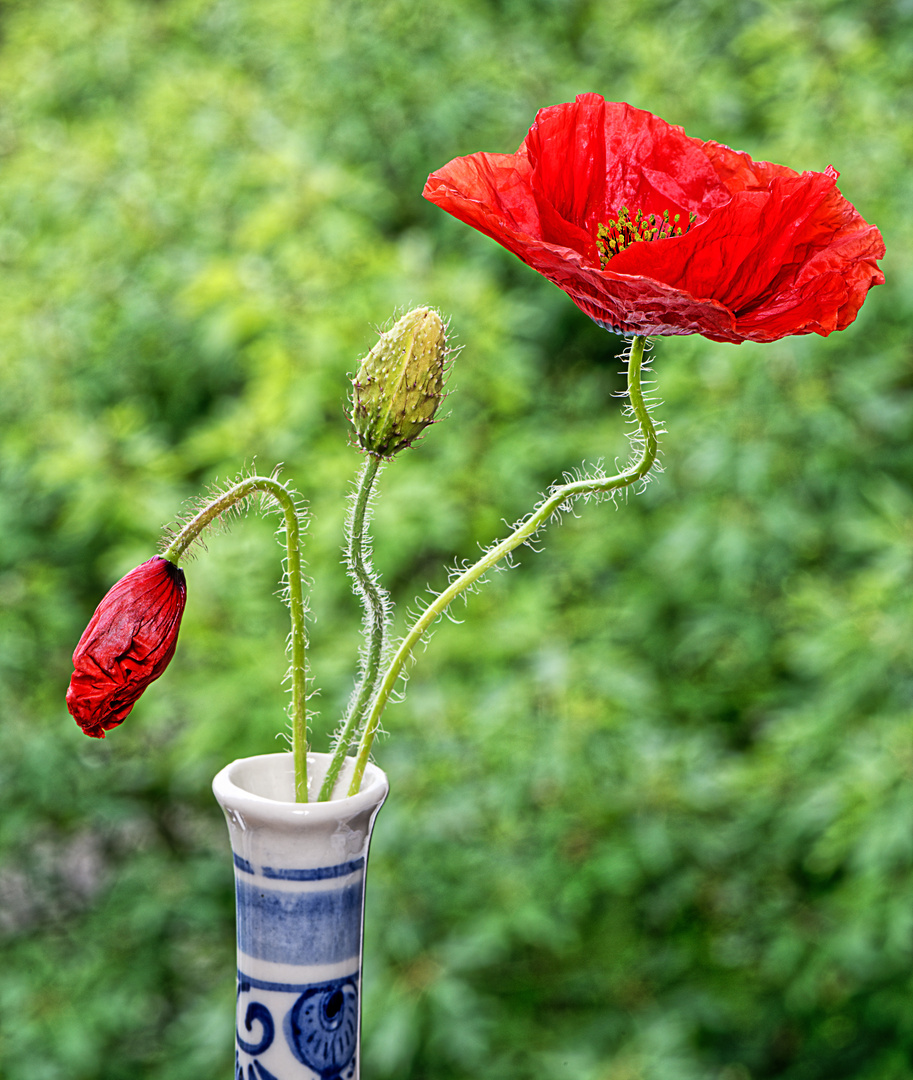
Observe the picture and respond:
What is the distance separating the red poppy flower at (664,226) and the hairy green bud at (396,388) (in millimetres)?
54

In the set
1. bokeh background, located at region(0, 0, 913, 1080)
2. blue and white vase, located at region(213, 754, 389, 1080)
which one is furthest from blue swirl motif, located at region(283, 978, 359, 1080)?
bokeh background, located at region(0, 0, 913, 1080)

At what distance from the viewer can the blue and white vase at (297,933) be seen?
1.81ft

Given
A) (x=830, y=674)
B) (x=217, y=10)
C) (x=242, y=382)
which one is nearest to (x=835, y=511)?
(x=830, y=674)

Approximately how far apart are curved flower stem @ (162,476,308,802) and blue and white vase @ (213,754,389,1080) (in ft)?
0.08

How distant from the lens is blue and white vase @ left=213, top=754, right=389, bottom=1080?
55cm

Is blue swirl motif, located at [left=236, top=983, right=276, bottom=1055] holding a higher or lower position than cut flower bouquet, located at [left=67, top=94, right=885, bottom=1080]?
lower

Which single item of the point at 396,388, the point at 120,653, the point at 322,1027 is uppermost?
the point at 396,388

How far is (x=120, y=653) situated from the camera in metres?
0.51

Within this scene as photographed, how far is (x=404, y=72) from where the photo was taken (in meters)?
1.84

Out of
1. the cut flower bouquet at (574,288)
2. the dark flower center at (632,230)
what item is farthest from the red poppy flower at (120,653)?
the dark flower center at (632,230)

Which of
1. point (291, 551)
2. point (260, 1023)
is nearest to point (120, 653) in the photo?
point (291, 551)

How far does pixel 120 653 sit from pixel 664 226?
0.29 metres

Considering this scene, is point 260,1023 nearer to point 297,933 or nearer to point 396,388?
point 297,933

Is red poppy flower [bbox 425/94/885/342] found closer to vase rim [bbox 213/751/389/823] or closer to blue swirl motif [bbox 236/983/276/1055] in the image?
vase rim [bbox 213/751/389/823]
